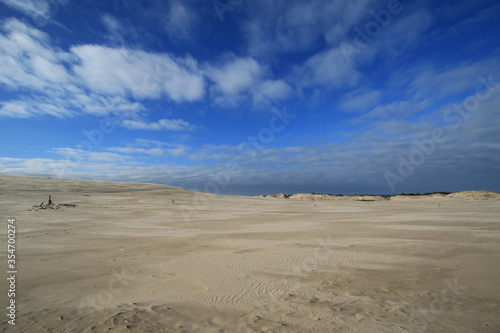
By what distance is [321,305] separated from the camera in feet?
11.5

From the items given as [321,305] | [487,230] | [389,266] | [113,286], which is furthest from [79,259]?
[487,230]

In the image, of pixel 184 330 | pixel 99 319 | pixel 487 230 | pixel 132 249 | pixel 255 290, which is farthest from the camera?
pixel 487 230

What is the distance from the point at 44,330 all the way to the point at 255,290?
2.99m

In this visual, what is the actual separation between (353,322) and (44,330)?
13.2 ft

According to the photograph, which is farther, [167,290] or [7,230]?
[7,230]

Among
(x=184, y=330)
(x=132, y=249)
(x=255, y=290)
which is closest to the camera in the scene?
(x=184, y=330)

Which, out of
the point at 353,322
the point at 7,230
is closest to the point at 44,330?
the point at 353,322

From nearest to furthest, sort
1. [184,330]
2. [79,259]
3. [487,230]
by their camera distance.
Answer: [184,330]
[79,259]
[487,230]

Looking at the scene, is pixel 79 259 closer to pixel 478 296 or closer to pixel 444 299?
pixel 444 299

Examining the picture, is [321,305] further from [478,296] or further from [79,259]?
[79,259]

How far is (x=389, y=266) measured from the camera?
5246 millimetres

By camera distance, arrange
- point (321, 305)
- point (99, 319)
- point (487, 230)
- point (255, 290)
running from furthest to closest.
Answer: point (487, 230)
point (255, 290)
point (321, 305)
point (99, 319)

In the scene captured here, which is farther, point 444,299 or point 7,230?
point 7,230

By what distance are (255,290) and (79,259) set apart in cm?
477
